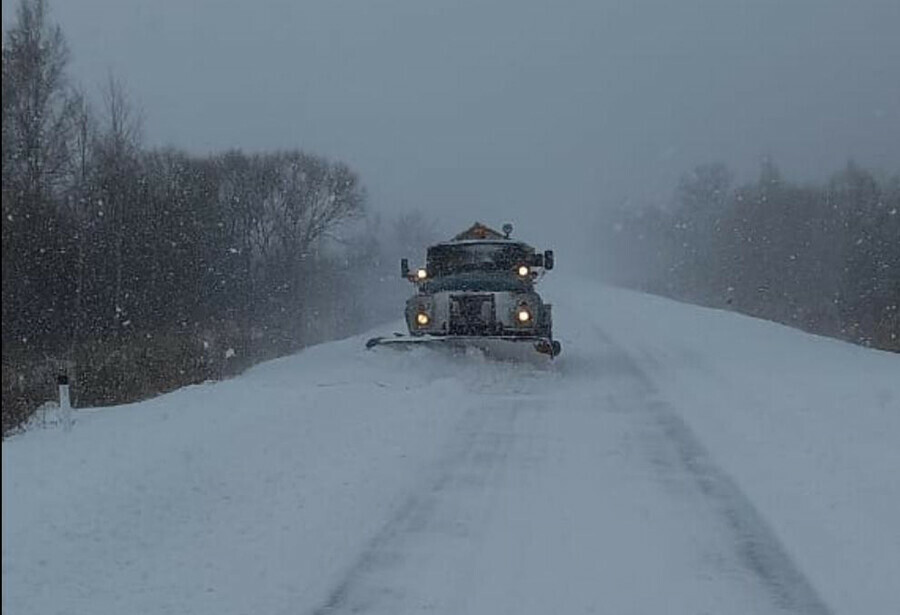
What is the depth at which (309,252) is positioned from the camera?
4766cm

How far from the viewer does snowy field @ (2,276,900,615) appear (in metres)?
5.05

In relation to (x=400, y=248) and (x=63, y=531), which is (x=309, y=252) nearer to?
(x=400, y=248)

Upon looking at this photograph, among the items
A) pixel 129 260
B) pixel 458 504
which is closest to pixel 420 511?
pixel 458 504

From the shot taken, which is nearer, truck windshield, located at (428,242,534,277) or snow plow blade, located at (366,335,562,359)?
snow plow blade, located at (366,335,562,359)

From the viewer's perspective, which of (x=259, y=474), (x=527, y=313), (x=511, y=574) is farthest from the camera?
(x=527, y=313)

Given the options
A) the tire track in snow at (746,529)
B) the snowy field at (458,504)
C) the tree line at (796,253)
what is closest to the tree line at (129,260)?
the snowy field at (458,504)

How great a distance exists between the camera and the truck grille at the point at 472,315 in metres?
15.6

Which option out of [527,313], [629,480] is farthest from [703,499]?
[527,313]

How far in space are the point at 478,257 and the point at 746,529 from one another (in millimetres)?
11851

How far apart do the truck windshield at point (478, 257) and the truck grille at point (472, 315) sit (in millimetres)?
2099

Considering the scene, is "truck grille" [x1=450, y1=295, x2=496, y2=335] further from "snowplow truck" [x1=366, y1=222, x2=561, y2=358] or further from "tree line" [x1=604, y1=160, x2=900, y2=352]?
"tree line" [x1=604, y1=160, x2=900, y2=352]

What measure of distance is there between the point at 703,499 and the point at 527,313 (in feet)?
28.4

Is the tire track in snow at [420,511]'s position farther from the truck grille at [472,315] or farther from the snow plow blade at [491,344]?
the truck grille at [472,315]

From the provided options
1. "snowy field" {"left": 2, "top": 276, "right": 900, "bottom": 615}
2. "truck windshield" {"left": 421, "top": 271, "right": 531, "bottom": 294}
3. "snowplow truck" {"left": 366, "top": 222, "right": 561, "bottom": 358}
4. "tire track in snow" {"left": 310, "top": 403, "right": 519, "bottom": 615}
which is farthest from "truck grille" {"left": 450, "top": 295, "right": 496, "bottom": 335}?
"tire track in snow" {"left": 310, "top": 403, "right": 519, "bottom": 615}
